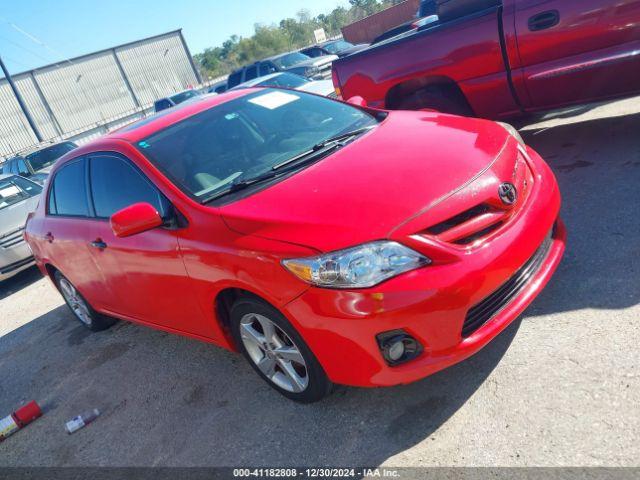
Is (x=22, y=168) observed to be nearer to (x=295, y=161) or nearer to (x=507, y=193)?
(x=295, y=161)

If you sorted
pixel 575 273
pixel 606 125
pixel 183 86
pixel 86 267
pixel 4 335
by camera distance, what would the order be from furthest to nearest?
pixel 183 86 < pixel 4 335 < pixel 606 125 < pixel 86 267 < pixel 575 273

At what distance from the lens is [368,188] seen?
2.69 metres

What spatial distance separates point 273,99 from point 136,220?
1633 mm

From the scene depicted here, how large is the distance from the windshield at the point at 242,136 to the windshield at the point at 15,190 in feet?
21.7

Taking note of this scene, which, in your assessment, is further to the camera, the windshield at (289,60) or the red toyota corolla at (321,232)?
the windshield at (289,60)

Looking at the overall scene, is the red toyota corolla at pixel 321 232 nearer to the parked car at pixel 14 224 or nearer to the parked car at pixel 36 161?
the parked car at pixel 14 224

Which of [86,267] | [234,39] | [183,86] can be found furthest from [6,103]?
[234,39]

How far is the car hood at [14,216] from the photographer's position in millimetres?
8047

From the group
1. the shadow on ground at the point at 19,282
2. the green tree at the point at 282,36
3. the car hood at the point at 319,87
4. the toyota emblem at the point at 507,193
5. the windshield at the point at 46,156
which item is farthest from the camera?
the green tree at the point at 282,36

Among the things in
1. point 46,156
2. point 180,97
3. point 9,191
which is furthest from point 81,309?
point 180,97

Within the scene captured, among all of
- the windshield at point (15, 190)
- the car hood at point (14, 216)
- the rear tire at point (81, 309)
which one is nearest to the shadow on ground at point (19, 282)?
the car hood at point (14, 216)

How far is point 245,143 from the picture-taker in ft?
11.6

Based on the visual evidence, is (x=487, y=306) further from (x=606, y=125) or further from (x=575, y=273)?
(x=606, y=125)

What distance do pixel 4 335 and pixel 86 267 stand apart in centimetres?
243
